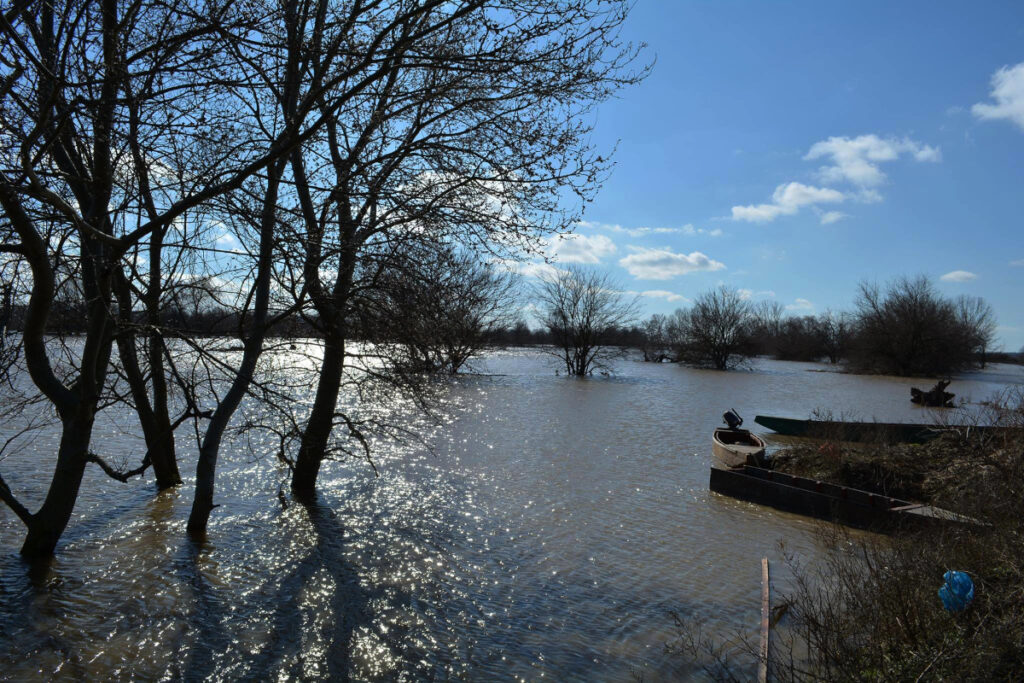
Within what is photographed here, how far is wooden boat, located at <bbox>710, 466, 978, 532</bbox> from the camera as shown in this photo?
970cm

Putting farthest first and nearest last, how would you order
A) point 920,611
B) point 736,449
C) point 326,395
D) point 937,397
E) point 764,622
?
point 937,397 → point 736,449 → point 326,395 → point 764,622 → point 920,611

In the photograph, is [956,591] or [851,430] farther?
[851,430]

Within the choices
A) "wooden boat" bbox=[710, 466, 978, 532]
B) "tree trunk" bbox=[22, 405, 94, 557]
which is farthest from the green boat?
"tree trunk" bbox=[22, 405, 94, 557]

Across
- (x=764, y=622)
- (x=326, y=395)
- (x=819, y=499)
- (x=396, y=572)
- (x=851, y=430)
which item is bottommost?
(x=396, y=572)

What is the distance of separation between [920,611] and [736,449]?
9.68 meters

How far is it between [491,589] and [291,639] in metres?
2.22

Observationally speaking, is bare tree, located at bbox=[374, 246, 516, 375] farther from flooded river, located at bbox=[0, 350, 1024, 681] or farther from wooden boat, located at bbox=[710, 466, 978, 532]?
wooden boat, located at bbox=[710, 466, 978, 532]

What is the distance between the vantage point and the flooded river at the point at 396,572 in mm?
5832

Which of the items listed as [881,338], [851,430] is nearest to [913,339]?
[881,338]

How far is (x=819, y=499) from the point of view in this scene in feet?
36.4

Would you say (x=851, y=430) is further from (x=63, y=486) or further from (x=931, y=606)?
(x=63, y=486)

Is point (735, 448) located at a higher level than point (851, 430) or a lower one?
lower

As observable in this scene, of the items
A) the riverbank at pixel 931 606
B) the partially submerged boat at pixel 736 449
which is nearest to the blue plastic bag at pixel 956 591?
the riverbank at pixel 931 606

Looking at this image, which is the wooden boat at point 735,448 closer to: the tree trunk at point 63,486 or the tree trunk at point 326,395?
the tree trunk at point 326,395
